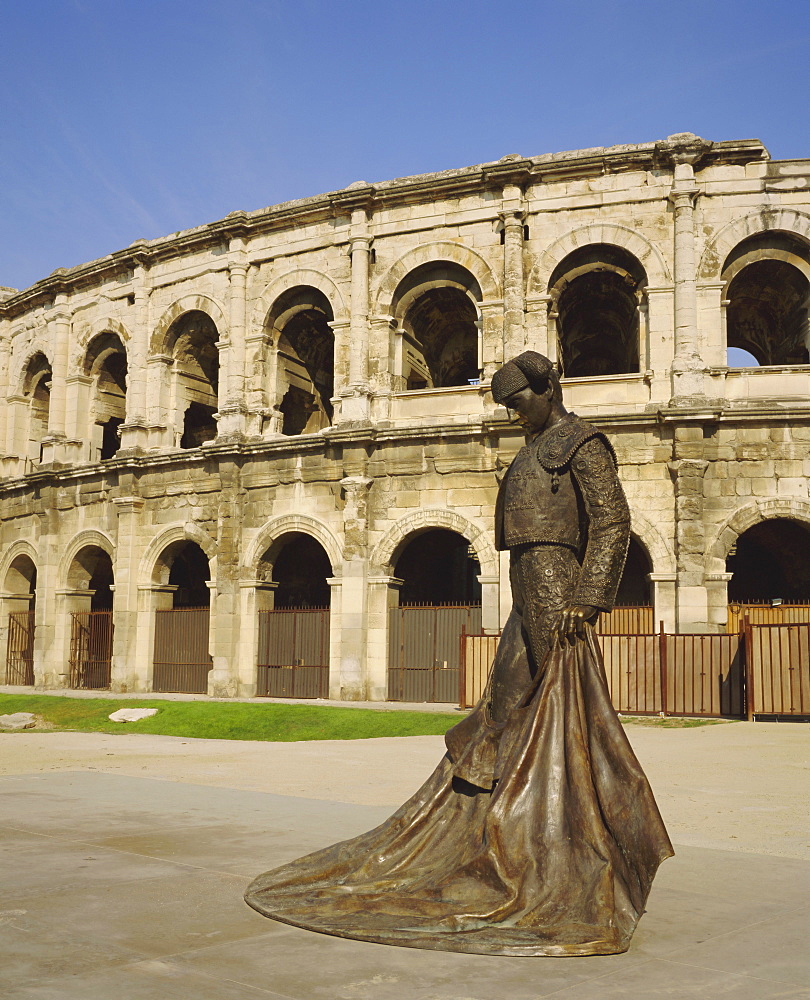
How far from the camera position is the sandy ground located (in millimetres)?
6534

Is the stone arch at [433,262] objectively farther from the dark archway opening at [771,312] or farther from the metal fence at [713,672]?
the metal fence at [713,672]

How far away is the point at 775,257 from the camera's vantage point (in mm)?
18078

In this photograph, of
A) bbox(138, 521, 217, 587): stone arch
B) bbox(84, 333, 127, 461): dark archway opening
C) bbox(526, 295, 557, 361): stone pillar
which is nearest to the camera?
bbox(526, 295, 557, 361): stone pillar

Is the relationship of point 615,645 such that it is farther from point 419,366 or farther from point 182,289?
point 182,289

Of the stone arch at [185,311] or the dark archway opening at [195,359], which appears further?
the dark archway opening at [195,359]

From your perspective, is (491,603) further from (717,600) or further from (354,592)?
(717,600)

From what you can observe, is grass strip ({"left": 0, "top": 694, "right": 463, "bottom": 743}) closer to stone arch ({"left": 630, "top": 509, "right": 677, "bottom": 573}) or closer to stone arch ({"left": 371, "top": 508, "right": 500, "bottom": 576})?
stone arch ({"left": 371, "top": 508, "right": 500, "bottom": 576})

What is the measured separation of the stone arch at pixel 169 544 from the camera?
20688mm

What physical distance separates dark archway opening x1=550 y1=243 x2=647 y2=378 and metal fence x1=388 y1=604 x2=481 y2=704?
5998mm

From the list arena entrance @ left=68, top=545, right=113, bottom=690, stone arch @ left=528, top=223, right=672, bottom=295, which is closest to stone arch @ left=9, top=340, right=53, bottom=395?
arena entrance @ left=68, top=545, right=113, bottom=690

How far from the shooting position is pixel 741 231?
17859 millimetres

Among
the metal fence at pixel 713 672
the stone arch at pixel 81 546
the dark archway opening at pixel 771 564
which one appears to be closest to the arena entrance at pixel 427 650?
the metal fence at pixel 713 672

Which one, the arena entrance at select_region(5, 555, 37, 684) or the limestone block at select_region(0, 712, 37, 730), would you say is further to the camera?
the arena entrance at select_region(5, 555, 37, 684)

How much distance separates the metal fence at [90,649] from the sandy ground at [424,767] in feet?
32.2
